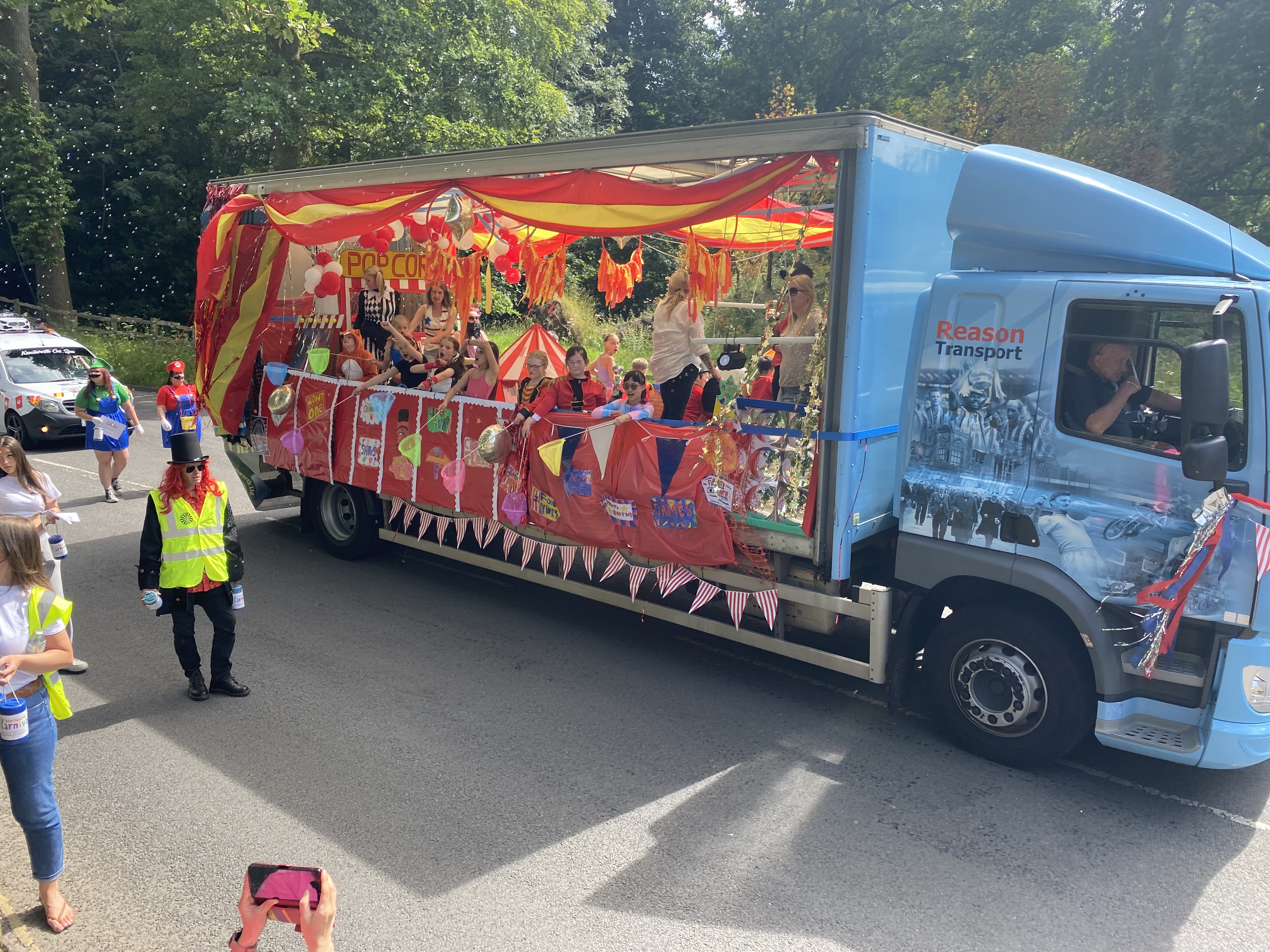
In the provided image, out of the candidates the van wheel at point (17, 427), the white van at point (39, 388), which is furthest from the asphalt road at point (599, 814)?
the van wheel at point (17, 427)

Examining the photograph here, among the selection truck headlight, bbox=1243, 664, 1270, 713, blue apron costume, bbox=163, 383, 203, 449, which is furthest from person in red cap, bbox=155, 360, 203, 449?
truck headlight, bbox=1243, 664, 1270, 713

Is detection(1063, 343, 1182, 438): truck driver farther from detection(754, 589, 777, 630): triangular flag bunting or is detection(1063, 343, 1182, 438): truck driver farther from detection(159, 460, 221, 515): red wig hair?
detection(159, 460, 221, 515): red wig hair

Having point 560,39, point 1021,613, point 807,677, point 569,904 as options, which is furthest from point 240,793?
point 560,39

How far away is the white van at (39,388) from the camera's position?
15.0 meters

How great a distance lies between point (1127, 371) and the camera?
4805mm

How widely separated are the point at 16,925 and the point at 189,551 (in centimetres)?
231

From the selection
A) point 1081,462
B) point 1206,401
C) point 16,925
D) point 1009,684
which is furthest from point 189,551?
point 1206,401

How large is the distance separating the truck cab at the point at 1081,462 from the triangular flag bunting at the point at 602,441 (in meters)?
2.02

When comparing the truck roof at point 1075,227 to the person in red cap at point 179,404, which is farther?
the person in red cap at point 179,404

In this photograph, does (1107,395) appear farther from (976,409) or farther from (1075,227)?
(1075,227)

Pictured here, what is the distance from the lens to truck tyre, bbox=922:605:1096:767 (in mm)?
4922

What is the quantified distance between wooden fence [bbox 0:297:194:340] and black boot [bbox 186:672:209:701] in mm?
20566

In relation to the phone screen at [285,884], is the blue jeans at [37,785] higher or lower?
lower

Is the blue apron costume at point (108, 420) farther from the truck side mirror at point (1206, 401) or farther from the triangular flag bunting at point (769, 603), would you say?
the truck side mirror at point (1206, 401)
